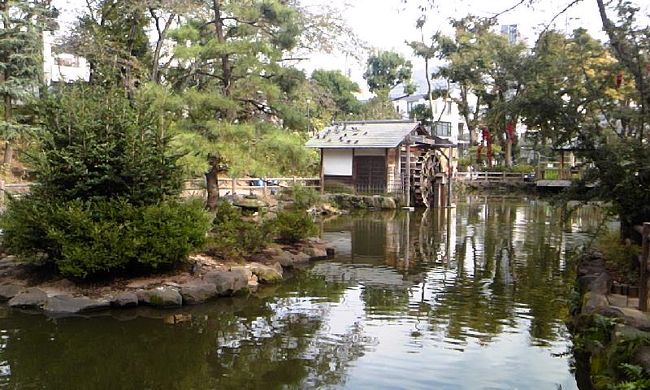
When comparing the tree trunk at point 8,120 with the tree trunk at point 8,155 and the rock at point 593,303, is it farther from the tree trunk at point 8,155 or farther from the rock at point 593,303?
the rock at point 593,303

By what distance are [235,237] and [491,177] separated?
2886 cm

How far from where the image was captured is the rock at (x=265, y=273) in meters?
10.5

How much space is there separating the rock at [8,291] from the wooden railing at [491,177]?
30.5 m

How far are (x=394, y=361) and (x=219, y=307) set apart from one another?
3.25 m

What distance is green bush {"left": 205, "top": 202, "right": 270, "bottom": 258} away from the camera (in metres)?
11.0

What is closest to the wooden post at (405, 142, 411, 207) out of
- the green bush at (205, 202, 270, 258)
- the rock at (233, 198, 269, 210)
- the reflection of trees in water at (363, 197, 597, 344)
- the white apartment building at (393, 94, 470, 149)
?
the reflection of trees in water at (363, 197, 597, 344)

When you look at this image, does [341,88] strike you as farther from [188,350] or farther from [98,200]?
[188,350]

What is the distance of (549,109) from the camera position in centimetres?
973

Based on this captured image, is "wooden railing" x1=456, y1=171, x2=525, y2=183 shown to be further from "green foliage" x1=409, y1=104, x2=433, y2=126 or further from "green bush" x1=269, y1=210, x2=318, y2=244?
"green bush" x1=269, y1=210, x2=318, y2=244

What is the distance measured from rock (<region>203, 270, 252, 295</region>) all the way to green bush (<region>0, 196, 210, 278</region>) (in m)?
0.55

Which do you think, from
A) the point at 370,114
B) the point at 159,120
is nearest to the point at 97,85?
the point at 159,120

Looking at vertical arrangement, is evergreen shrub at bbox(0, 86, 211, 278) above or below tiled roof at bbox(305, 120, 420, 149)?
below

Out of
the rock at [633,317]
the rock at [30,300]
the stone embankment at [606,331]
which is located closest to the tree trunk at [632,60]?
the stone embankment at [606,331]

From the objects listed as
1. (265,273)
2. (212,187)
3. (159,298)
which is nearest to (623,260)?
(265,273)
